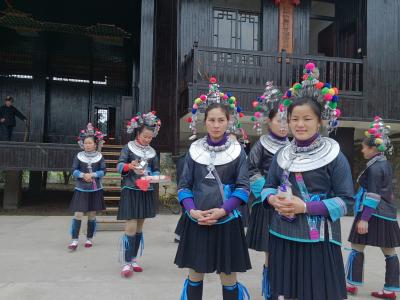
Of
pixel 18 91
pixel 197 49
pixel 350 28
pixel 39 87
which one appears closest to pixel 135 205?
pixel 197 49

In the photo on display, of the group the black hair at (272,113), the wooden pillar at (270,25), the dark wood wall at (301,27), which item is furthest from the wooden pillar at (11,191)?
the black hair at (272,113)

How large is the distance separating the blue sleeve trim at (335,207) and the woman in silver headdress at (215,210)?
712mm

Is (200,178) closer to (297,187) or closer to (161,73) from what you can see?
(297,187)

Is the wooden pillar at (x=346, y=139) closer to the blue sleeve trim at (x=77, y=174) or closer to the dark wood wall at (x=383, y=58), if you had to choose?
the dark wood wall at (x=383, y=58)

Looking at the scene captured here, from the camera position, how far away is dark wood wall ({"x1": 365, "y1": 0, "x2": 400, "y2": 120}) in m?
10.1

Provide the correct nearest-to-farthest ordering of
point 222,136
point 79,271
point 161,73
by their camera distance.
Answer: point 222,136, point 79,271, point 161,73

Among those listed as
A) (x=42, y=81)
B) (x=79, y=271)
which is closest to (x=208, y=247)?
(x=79, y=271)

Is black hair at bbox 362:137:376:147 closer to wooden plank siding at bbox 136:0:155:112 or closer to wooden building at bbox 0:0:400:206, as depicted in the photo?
wooden building at bbox 0:0:400:206

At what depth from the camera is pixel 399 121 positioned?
402 inches

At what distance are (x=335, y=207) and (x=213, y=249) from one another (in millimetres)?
998

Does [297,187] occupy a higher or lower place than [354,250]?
higher

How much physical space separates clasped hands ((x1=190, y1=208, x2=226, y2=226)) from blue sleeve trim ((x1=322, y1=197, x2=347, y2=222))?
77 centimetres

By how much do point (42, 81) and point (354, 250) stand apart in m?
12.7

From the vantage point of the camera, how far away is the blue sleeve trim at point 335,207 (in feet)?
7.85
